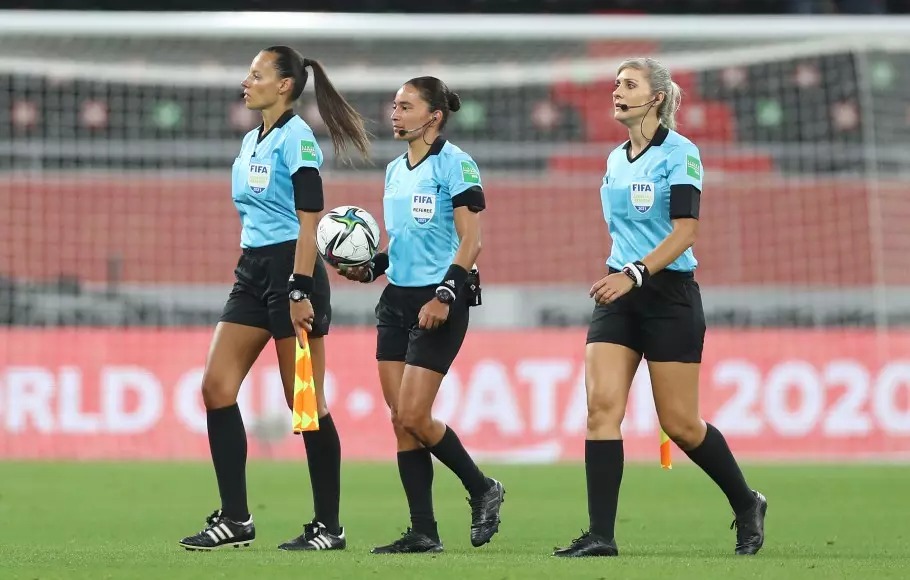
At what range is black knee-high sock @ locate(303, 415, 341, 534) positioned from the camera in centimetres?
723

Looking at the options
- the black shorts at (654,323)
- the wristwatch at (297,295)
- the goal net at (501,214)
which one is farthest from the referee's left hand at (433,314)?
the goal net at (501,214)

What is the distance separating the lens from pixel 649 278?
674cm

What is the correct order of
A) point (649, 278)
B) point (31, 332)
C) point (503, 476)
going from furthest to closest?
point (31, 332) < point (503, 476) < point (649, 278)

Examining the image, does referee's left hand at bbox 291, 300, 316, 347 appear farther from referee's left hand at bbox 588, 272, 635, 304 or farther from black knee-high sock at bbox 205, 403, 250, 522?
Result: referee's left hand at bbox 588, 272, 635, 304

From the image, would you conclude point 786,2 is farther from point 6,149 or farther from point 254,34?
point 6,149

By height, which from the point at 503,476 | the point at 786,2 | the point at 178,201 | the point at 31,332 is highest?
the point at 786,2

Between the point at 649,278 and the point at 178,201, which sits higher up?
the point at 178,201

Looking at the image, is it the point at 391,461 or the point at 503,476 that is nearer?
the point at 503,476

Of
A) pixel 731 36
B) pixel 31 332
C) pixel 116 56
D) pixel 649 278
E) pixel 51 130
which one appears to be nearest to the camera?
pixel 649 278

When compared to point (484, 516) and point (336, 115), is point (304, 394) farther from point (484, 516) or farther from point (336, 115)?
point (336, 115)

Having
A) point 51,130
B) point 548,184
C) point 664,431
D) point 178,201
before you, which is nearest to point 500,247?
point 548,184

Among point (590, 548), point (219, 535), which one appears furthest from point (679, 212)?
point (219, 535)

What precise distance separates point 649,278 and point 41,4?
50.2ft

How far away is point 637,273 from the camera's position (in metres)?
6.62
